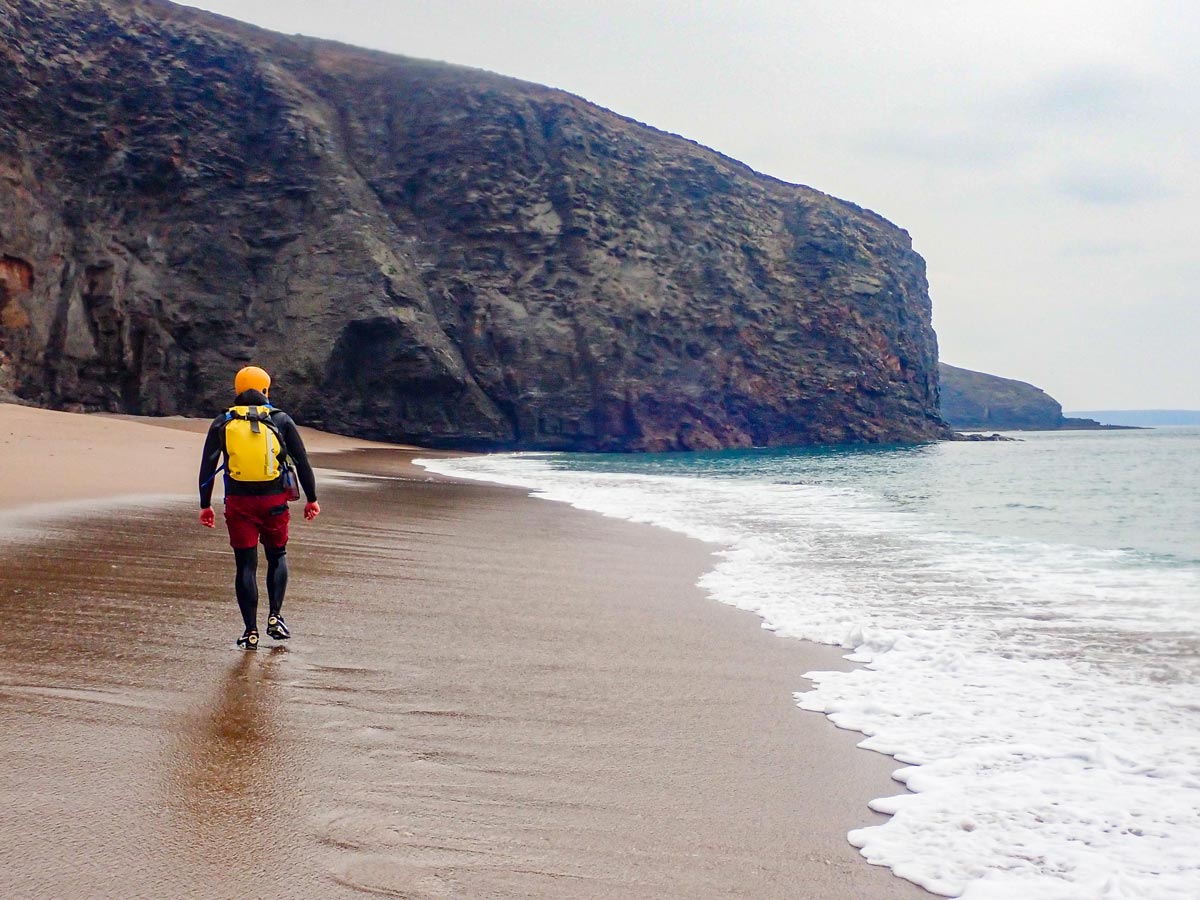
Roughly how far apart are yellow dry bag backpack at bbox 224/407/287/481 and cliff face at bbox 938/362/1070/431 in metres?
121

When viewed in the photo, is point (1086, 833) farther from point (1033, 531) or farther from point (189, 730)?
point (1033, 531)

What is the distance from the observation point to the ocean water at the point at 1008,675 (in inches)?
110

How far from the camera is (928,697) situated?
4379 millimetres

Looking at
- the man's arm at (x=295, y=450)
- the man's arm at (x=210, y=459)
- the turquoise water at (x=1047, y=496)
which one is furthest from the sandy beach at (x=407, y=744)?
the turquoise water at (x=1047, y=496)

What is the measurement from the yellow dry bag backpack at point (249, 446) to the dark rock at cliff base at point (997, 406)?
12120 cm

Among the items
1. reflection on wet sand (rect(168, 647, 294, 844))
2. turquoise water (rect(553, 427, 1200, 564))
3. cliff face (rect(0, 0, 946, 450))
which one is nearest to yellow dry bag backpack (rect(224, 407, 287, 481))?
reflection on wet sand (rect(168, 647, 294, 844))

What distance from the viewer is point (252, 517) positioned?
4.92 metres

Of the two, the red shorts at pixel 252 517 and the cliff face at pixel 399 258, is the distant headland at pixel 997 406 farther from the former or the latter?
the red shorts at pixel 252 517

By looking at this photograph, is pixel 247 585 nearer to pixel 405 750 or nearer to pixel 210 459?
pixel 210 459

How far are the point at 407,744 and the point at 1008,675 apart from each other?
319 centimetres

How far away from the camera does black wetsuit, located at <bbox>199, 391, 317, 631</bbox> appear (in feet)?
Result: 15.8

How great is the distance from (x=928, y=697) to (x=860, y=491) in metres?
14.3

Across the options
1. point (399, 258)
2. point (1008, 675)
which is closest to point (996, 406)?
point (399, 258)

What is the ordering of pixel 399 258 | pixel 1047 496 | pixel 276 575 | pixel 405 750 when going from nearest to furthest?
pixel 405 750, pixel 276 575, pixel 1047 496, pixel 399 258
